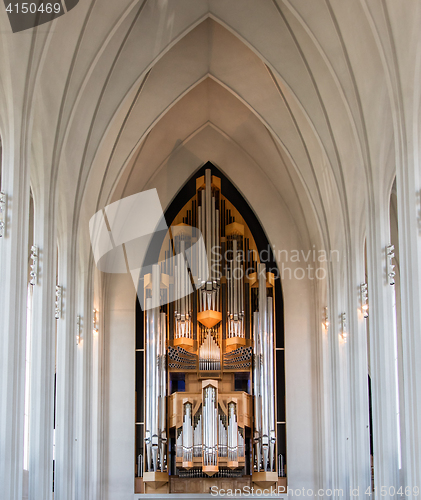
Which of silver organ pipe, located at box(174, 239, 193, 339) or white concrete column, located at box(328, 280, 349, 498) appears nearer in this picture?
white concrete column, located at box(328, 280, 349, 498)

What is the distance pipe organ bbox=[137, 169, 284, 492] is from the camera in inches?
624

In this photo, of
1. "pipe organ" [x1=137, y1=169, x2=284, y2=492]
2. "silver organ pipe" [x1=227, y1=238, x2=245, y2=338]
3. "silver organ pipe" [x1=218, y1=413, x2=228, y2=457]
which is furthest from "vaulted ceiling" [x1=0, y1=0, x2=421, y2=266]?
"silver organ pipe" [x1=218, y1=413, x2=228, y2=457]

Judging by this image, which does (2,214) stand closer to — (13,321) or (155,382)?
(13,321)

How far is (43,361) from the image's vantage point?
1109 cm

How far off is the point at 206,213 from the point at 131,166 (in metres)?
2.23

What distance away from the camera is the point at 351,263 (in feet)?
44.2

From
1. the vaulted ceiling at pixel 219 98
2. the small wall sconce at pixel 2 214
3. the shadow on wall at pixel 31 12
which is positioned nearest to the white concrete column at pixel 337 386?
the vaulted ceiling at pixel 219 98

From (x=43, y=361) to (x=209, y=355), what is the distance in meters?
6.12

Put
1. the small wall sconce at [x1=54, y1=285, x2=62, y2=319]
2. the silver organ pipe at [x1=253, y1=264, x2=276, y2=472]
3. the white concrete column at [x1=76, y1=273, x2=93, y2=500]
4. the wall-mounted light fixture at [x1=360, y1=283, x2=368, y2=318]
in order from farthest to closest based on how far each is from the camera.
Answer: the silver organ pipe at [x1=253, y1=264, x2=276, y2=472] < the white concrete column at [x1=76, y1=273, x2=93, y2=500] < the wall-mounted light fixture at [x1=360, y1=283, x2=368, y2=318] < the small wall sconce at [x1=54, y1=285, x2=62, y2=319]

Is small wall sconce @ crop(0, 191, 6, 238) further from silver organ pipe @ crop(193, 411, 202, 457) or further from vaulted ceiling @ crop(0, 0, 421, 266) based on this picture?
silver organ pipe @ crop(193, 411, 202, 457)

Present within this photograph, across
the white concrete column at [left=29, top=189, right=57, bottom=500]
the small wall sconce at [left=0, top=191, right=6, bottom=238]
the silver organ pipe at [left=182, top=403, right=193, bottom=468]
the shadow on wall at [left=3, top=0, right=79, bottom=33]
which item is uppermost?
the shadow on wall at [left=3, top=0, right=79, bottom=33]

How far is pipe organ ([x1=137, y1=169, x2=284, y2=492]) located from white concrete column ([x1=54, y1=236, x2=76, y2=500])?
12.1 feet

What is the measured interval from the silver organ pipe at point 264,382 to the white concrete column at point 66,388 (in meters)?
4.98

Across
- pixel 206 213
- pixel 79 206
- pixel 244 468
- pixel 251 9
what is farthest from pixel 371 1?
pixel 244 468
